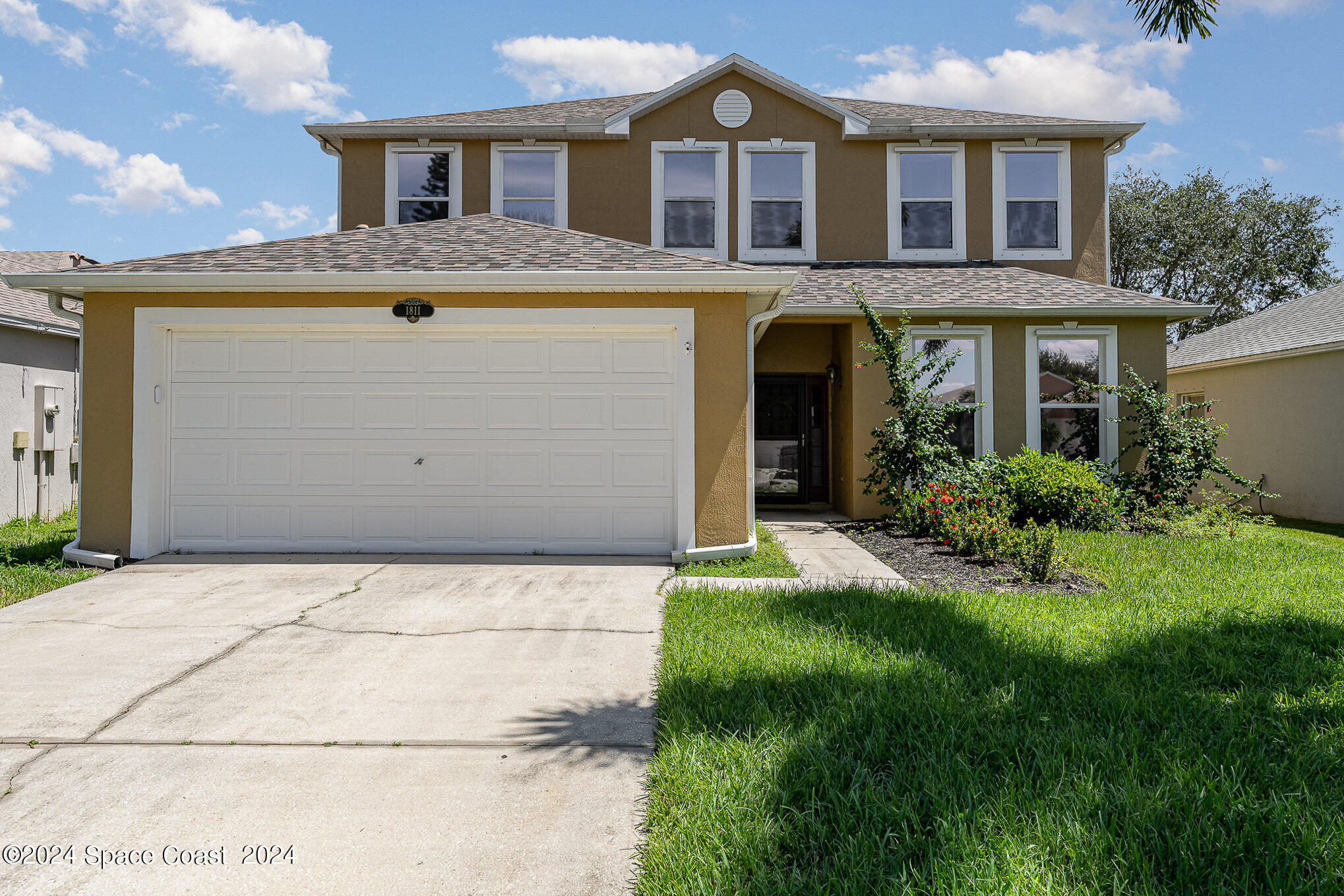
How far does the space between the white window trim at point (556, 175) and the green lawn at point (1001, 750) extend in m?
8.94

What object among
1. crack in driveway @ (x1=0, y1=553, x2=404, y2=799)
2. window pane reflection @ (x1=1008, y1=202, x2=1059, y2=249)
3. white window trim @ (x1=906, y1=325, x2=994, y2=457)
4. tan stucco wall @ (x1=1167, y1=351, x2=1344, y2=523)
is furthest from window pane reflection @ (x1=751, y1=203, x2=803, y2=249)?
tan stucco wall @ (x1=1167, y1=351, x2=1344, y2=523)

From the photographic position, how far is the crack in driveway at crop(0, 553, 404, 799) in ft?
10.6

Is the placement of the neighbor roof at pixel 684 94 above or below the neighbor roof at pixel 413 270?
above

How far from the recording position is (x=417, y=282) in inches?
297

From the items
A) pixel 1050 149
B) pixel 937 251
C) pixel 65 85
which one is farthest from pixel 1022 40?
pixel 65 85

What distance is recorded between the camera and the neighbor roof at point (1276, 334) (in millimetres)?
12672

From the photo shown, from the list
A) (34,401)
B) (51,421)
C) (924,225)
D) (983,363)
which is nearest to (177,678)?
(34,401)

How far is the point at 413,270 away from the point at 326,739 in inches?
209

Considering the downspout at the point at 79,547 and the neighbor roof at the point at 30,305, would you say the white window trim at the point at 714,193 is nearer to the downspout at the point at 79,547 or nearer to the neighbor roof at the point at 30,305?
the downspout at the point at 79,547

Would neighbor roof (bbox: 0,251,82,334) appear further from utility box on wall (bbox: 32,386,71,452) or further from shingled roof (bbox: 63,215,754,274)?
shingled roof (bbox: 63,215,754,274)

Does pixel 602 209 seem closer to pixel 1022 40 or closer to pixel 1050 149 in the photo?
pixel 1050 149

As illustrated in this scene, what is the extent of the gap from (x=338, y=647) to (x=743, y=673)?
2692 millimetres

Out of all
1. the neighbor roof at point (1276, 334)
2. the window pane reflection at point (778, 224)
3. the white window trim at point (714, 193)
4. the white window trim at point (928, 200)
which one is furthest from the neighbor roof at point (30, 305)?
the neighbor roof at point (1276, 334)

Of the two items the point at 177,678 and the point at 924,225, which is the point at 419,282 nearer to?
the point at 177,678
